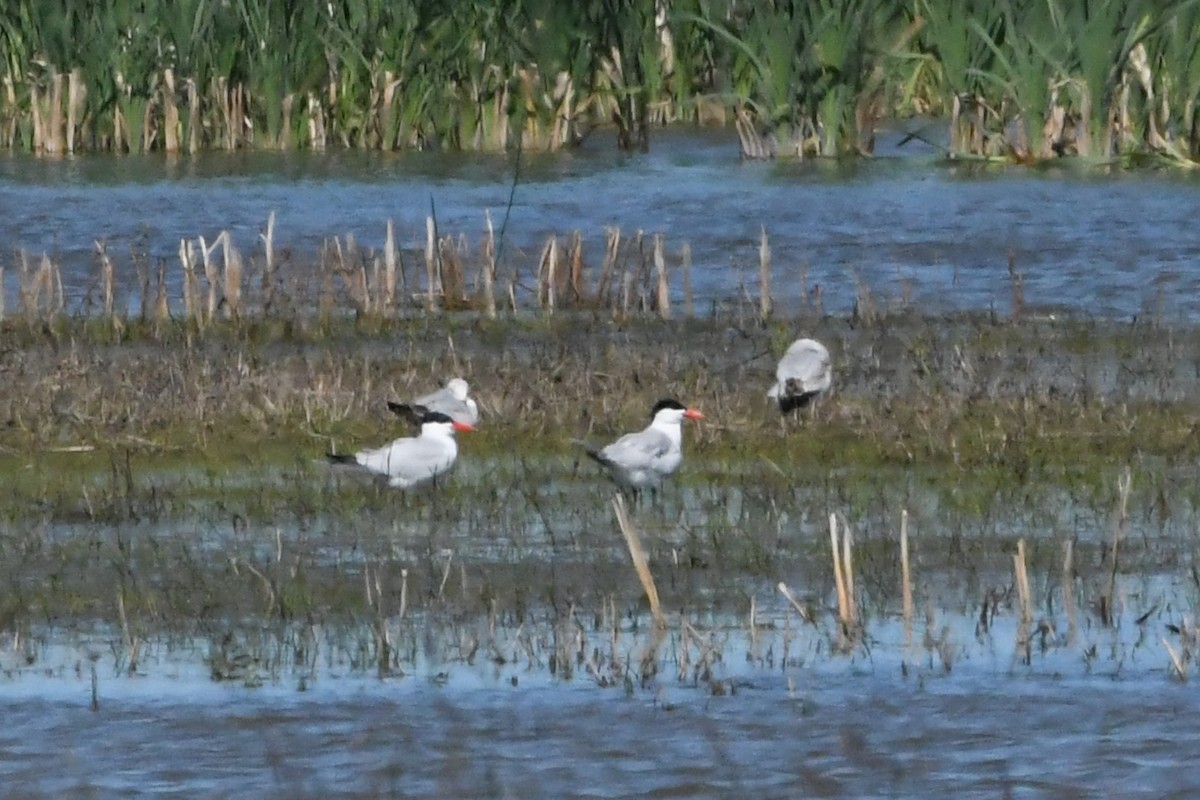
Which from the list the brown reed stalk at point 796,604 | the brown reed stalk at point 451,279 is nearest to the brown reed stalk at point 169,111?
the brown reed stalk at point 451,279

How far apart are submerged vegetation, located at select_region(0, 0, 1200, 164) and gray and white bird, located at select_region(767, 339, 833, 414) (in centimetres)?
883

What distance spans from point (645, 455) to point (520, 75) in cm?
1346

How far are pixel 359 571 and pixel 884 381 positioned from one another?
434 centimetres

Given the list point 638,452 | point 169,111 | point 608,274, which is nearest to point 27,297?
point 608,274

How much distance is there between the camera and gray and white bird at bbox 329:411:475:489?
908cm

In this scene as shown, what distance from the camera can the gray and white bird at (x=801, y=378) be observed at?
10.5 metres

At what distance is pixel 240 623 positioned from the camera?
7.38 metres

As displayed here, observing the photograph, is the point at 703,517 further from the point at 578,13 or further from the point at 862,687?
the point at 578,13

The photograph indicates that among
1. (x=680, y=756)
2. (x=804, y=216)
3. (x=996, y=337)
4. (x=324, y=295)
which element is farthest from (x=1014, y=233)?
(x=680, y=756)

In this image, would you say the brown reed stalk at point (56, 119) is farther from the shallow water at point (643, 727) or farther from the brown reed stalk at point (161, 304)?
the shallow water at point (643, 727)

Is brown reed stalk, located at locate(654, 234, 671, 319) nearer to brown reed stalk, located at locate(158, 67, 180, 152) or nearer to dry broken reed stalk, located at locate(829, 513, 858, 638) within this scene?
dry broken reed stalk, located at locate(829, 513, 858, 638)

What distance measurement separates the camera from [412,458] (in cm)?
908

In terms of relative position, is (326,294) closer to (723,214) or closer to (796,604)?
(723,214)

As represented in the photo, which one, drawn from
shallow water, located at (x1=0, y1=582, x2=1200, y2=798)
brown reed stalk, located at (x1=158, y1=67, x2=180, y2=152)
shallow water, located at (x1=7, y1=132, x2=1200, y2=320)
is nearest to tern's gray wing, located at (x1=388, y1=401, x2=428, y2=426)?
shallow water, located at (x1=0, y1=582, x2=1200, y2=798)
